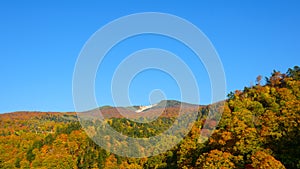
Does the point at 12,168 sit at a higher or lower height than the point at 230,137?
higher

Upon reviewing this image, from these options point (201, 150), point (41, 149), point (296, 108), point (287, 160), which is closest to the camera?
point (287, 160)

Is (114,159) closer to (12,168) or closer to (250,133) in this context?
(12,168)

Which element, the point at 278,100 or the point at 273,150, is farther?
the point at 278,100

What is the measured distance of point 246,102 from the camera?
76312 mm

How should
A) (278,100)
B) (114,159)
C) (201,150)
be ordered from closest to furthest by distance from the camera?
1. (201,150)
2. (278,100)
3. (114,159)

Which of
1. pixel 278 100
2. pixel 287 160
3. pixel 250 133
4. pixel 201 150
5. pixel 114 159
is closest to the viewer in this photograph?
pixel 287 160

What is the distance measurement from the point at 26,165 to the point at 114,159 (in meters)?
27.9

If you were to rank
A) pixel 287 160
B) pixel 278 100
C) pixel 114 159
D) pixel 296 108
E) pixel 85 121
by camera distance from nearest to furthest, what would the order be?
pixel 287 160 → pixel 296 108 → pixel 278 100 → pixel 114 159 → pixel 85 121

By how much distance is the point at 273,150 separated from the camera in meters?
46.4

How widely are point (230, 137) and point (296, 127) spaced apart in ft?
28.4

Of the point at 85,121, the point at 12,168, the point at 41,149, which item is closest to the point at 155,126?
the point at 85,121

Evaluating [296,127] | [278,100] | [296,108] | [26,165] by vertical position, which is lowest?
[296,127]

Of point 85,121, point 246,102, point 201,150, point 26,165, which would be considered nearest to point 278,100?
point 246,102

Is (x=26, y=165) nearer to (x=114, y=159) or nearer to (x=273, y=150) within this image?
(x=114, y=159)
